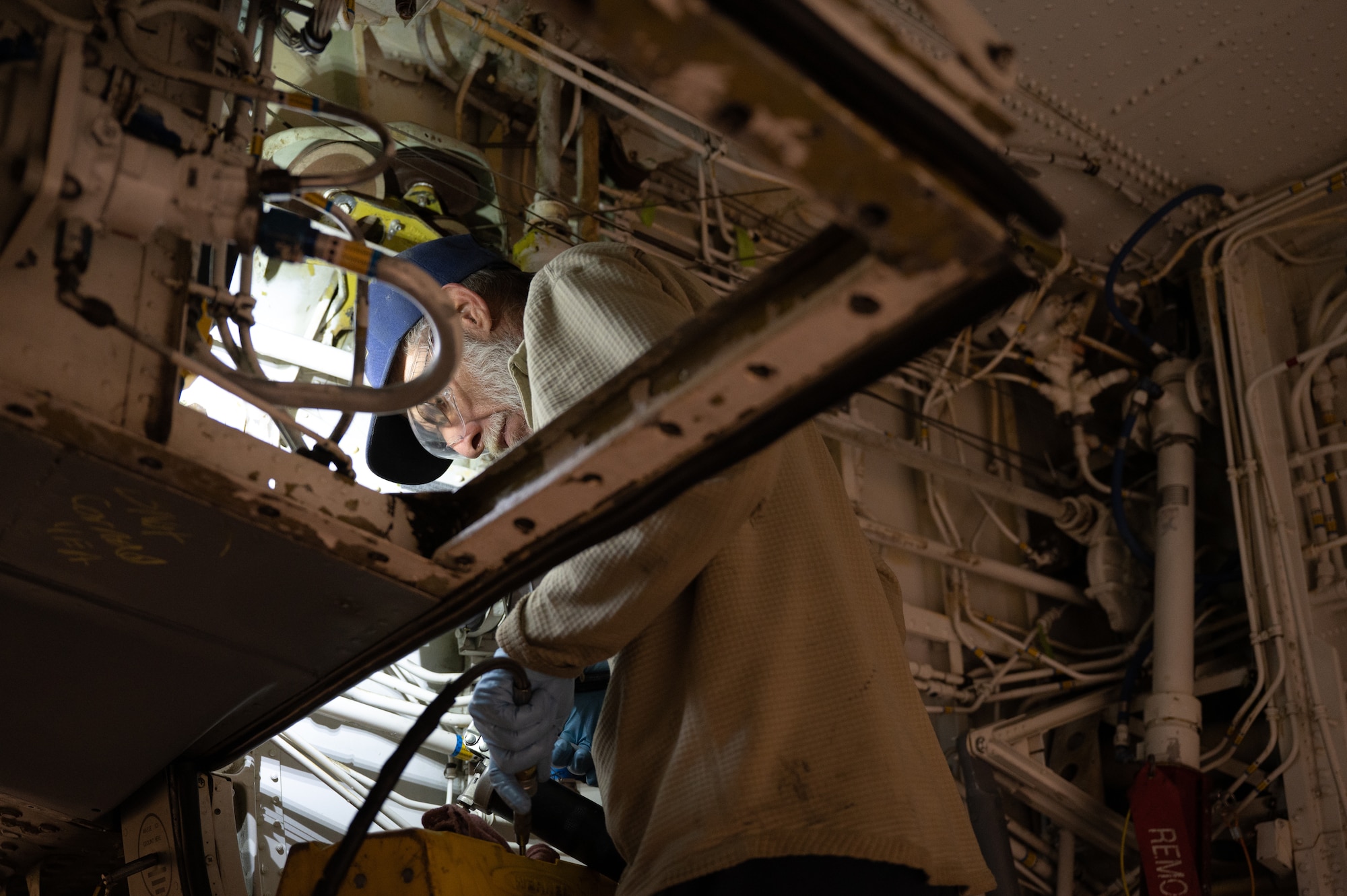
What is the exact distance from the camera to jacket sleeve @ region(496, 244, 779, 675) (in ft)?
4.66

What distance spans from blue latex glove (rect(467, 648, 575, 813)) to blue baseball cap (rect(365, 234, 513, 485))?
0.72 meters

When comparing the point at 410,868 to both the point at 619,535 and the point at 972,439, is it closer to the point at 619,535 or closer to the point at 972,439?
the point at 619,535

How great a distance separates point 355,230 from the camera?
4.55 feet

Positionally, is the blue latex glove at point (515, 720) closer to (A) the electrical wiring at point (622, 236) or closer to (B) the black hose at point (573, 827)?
(B) the black hose at point (573, 827)

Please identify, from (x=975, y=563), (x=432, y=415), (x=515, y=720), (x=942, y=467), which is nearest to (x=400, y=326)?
(x=432, y=415)

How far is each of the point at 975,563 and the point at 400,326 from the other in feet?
7.57

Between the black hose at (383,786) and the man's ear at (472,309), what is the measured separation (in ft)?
2.93

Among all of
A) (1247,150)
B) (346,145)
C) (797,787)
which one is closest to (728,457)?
(797,787)

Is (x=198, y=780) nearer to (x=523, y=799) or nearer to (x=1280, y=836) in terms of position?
(x=523, y=799)

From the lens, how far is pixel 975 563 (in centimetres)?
385

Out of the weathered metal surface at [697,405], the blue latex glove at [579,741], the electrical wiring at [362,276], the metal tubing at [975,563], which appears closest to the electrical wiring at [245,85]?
the electrical wiring at [362,276]

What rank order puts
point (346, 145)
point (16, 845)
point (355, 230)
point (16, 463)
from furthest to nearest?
point (346, 145), point (16, 845), point (355, 230), point (16, 463)

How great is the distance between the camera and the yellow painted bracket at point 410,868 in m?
1.57

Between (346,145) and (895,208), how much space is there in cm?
215
